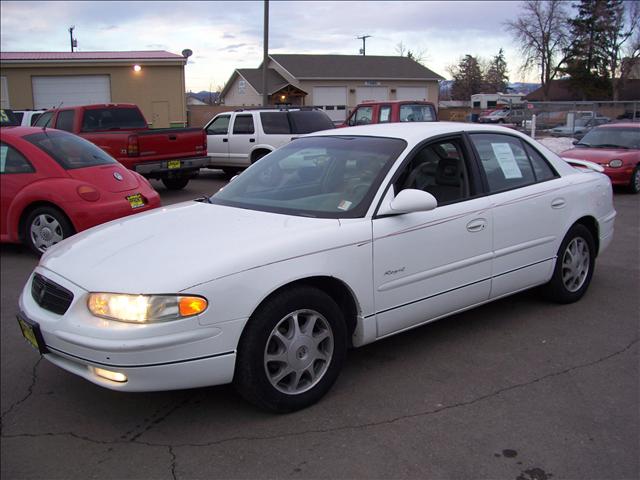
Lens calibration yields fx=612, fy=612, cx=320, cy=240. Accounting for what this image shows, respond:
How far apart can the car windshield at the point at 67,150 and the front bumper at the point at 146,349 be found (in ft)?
15.0

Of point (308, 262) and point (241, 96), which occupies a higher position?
point (241, 96)

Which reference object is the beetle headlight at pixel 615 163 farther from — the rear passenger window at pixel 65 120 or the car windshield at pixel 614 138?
the rear passenger window at pixel 65 120

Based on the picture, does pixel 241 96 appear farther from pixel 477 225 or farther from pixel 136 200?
pixel 477 225

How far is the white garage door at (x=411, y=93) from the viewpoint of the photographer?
45.6 meters

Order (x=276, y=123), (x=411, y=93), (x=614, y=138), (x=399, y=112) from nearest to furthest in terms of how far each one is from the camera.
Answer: (x=614, y=138)
(x=276, y=123)
(x=399, y=112)
(x=411, y=93)

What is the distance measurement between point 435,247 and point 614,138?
36.4 ft

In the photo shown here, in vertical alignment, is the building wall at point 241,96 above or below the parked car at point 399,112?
above

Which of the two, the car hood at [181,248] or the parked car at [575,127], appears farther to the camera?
the parked car at [575,127]

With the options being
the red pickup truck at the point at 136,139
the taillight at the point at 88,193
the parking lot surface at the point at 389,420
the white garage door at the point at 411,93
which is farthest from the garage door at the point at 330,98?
the parking lot surface at the point at 389,420

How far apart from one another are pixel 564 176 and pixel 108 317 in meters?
3.86

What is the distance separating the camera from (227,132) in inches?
604

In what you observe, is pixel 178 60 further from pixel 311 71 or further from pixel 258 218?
pixel 258 218

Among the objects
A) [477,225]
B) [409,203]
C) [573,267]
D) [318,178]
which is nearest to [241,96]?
[573,267]

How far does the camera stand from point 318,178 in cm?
418
